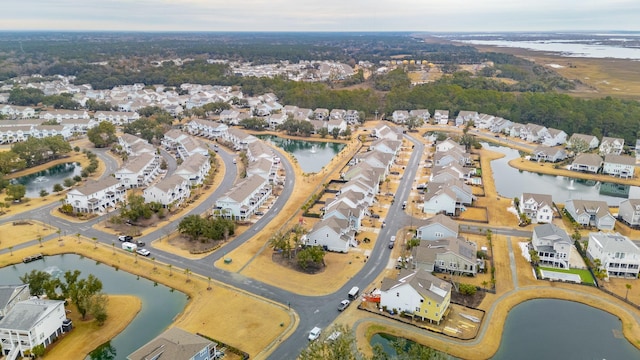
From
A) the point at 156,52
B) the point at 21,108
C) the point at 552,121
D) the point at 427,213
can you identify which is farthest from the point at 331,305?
the point at 156,52

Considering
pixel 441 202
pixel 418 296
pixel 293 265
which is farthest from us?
pixel 441 202

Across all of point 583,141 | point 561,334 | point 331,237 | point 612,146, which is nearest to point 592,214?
point 561,334

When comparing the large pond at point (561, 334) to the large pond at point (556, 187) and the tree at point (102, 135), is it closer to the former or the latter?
the large pond at point (556, 187)

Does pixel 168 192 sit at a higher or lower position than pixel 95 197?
higher

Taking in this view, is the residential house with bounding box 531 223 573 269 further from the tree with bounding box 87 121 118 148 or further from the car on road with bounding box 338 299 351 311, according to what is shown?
the tree with bounding box 87 121 118 148

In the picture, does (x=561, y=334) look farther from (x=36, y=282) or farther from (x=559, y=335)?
(x=36, y=282)

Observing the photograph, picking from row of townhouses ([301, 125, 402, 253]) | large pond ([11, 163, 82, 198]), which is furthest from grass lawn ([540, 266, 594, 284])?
large pond ([11, 163, 82, 198])

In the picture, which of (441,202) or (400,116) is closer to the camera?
(441,202)

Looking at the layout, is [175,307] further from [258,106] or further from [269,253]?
[258,106]
